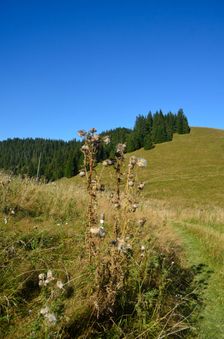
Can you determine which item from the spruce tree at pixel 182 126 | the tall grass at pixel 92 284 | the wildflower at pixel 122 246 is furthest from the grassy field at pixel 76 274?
the spruce tree at pixel 182 126

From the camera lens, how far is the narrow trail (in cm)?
466

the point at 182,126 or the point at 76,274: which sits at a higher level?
the point at 182,126

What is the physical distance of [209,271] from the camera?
7.00 metres

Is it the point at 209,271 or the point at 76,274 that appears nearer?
the point at 76,274

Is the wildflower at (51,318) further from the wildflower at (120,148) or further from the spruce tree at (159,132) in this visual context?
the spruce tree at (159,132)

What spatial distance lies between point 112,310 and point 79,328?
373mm

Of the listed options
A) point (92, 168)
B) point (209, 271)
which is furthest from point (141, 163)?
point (209, 271)

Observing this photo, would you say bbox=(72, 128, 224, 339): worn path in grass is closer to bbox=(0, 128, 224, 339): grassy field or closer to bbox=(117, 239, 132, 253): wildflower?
bbox=(0, 128, 224, 339): grassy field

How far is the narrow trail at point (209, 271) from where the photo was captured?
4660mm

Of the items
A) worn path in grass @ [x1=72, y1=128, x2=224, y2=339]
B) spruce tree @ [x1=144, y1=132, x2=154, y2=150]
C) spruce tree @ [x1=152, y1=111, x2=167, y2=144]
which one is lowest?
worn path in grass @ [x1=72, y1=128, x2=224, y2=339]

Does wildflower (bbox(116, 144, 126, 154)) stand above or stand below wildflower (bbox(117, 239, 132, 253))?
above

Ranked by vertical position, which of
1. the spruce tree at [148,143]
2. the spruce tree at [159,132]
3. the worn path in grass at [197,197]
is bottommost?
the worn path in grass at [197,197]

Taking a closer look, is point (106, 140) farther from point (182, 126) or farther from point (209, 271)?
point (182, 126)

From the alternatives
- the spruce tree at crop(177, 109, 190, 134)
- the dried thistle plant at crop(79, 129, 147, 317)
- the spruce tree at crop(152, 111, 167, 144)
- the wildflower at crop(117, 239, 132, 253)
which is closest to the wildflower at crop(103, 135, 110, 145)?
the dried thistle plant at crop(79, 129, 147, 317)
